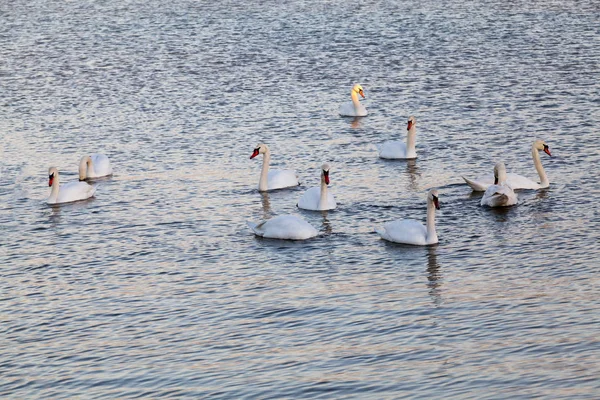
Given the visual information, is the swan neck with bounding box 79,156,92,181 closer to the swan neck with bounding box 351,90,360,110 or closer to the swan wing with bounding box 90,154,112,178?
the swan wing with bounding box 90,154,112,178

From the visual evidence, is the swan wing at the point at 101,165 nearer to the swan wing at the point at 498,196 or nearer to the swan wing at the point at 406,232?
the swan wing at the point at 406,232

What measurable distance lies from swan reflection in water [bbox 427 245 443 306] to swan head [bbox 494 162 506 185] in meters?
3.53

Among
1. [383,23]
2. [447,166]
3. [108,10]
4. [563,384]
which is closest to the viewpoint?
[563,384]

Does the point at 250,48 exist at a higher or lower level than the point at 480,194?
higher

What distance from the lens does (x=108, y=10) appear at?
5766 centimetres

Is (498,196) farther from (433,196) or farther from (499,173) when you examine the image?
(433,196)

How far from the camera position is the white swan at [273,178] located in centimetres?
2539

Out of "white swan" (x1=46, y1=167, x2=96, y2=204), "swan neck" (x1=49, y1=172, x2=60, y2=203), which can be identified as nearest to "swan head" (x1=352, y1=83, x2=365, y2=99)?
"white swan" (x1=46, y1=167, x2=96, y2=204)

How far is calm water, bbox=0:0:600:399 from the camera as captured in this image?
53.0 feet

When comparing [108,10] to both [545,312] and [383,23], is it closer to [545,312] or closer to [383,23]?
[383,23]

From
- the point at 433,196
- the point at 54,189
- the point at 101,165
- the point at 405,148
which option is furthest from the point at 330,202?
the point at 101,165

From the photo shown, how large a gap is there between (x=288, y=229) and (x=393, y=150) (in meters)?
6.58

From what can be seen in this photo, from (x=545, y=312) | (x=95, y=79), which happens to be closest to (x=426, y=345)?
(x=545, y=312)

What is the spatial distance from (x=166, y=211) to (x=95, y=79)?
1584 cm
